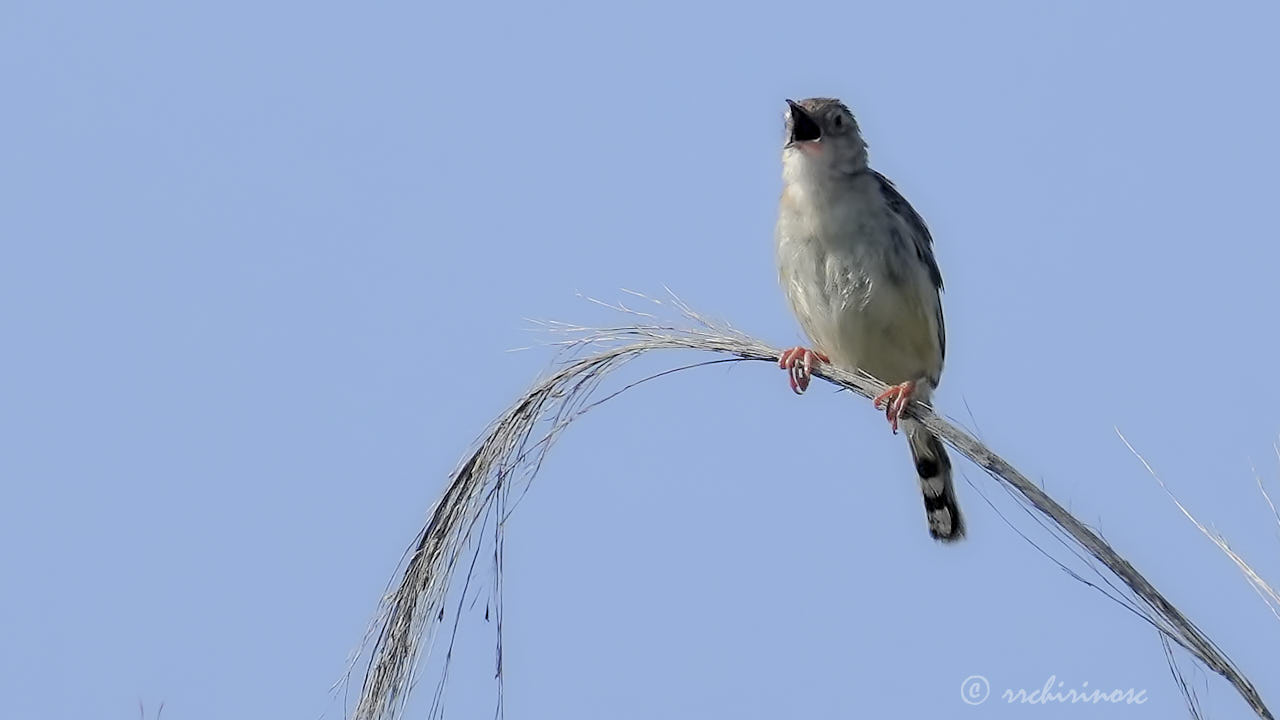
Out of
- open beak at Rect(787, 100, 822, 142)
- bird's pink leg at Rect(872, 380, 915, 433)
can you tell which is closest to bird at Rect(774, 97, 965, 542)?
open beak at Rect(787, 100, 822, 142)

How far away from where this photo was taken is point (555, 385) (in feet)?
12.3

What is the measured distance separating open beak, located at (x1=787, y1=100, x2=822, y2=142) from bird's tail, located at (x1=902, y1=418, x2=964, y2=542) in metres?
1.28

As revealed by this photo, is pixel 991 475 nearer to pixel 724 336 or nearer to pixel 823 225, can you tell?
pixel 724 336

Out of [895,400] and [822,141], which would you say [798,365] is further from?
[822,141]

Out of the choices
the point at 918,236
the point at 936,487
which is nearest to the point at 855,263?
the point at 918,236

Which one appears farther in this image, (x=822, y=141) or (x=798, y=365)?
(x=822, y=141)

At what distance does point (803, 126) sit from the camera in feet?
22.0

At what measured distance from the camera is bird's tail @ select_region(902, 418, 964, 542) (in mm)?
6852

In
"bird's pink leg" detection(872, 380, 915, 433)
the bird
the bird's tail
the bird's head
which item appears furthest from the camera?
the bird's tail

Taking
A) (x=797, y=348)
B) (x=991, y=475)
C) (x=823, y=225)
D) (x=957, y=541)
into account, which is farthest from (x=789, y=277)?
(x=991, y=475)

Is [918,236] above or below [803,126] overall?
below

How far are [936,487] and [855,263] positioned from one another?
3.85 feet

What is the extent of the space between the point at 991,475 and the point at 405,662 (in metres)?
1.27

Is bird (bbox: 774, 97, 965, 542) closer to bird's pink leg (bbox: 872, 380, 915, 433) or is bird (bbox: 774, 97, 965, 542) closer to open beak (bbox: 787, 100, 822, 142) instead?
open beak (bbox: 787, 100, 822, 142)
